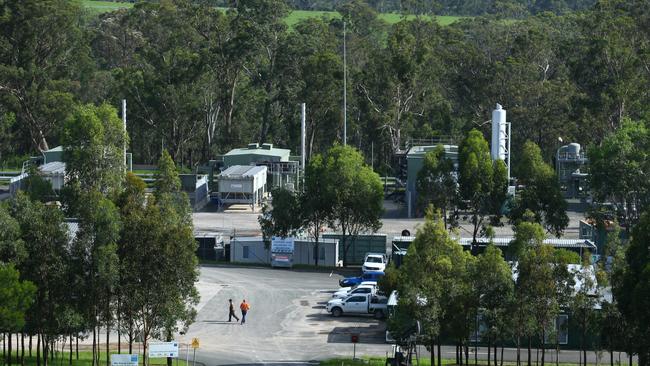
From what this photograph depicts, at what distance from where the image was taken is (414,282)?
40969 millimetres

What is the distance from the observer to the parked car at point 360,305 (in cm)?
5206

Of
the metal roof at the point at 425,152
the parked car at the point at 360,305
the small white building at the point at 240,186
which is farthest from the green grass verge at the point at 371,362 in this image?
the small white building at the point at 240,186

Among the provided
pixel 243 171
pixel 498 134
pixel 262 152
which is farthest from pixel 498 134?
pixel 262 152

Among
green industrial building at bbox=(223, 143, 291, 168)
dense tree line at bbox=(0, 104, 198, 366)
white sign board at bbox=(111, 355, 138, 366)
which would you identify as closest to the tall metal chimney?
green industrial building at bbox=(223, 143, 291, 168)

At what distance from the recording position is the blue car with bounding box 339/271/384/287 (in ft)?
190

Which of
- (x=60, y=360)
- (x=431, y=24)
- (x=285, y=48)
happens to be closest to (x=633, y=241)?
(x=60, y=360)

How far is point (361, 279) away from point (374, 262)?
336 centimetres

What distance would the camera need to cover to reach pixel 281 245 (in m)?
64.8

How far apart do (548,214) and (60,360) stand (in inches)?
1118

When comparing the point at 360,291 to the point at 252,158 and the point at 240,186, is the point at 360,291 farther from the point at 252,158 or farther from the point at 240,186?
the point at 252,158

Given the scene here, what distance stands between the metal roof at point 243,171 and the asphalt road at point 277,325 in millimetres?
19321

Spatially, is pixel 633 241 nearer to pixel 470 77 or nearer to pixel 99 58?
pixel 470 77

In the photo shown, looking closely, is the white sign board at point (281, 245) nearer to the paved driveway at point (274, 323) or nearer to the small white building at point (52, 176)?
the paved driveway at point (274, 323)

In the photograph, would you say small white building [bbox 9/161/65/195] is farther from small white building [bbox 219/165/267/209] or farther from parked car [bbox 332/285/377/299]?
parked car [bbox 332/285/377/299]
